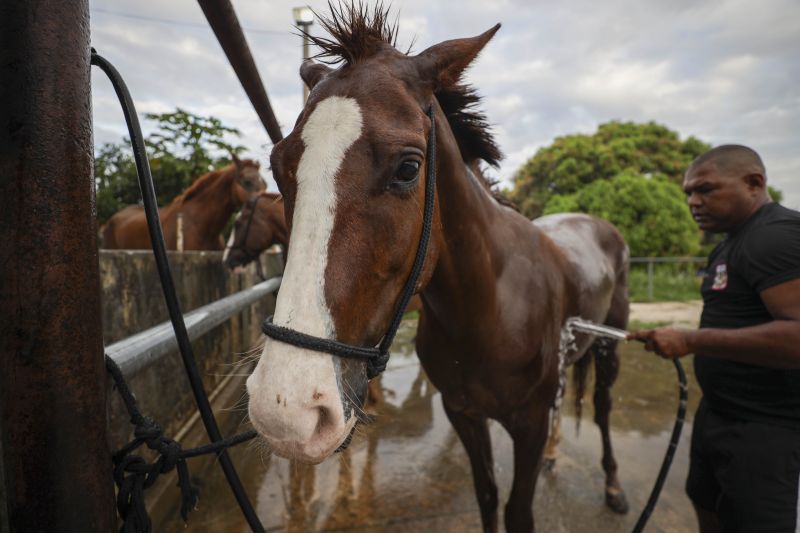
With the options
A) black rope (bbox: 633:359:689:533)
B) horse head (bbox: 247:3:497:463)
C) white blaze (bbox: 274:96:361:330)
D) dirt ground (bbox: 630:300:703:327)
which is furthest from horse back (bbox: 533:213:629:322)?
dirt ground (bbox: 630:300:703:327)

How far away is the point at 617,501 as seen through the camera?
2.73 metres

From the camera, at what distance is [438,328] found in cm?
191

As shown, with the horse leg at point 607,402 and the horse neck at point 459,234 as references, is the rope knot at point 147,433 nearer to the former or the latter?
the horse neck at point 459,234

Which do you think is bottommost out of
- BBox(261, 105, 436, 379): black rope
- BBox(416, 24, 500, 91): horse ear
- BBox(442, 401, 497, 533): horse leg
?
BBox(442, 401, 497, 533): horse leg

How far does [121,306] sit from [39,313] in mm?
1887

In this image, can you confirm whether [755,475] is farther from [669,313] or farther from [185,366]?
[669,313]

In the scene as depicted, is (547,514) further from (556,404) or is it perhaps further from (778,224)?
(778,224)

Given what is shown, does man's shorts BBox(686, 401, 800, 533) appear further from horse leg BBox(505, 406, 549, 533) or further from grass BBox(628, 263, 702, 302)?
grass BBox(628, 263, 702, 302)

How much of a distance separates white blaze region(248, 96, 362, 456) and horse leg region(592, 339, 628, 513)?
273cm

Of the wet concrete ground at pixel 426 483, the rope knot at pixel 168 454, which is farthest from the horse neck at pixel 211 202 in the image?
the rope knot at pixel 168 454

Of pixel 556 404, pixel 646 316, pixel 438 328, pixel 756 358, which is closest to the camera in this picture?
pixel 756 358

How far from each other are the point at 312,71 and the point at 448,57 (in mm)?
493

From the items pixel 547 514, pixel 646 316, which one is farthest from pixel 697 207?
pixel 646 316

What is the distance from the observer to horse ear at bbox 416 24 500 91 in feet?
4.34
